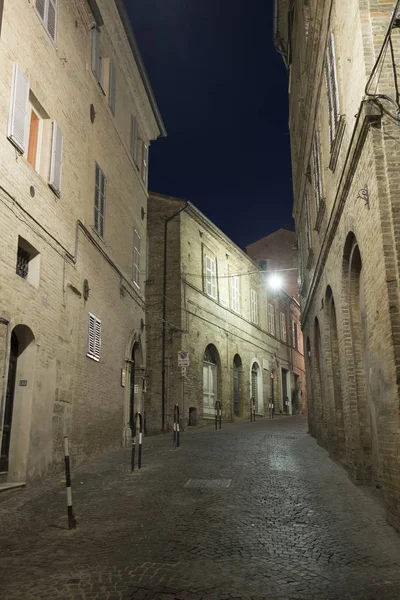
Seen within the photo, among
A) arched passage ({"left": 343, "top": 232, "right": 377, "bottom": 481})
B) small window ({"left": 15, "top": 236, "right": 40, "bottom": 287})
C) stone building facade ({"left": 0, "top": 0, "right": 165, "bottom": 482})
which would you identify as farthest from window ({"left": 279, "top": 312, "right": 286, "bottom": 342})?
small window ({"left": 15, "top": 236, "right": 40, "bottom": 287})

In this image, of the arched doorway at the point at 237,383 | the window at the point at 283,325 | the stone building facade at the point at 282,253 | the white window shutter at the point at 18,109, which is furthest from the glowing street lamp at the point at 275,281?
the white window shutter at the point at 18,109

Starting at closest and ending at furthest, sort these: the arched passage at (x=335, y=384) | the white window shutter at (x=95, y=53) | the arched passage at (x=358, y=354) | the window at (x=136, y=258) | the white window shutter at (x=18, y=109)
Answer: the white window shutter at (x=18, y=109) < the arched passage at (x=358, y=354) < the arched passage at (x=335, y=384) < the white window shutter at (x=95, y=53) < the window at (x=136, y=258)

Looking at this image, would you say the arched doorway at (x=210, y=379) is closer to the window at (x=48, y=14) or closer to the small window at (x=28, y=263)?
the small window at (x=28, y=263)

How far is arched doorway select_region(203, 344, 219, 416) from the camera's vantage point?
23484mm

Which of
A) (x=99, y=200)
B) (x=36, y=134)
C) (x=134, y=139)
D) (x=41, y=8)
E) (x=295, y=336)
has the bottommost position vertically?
(x=36, y=134)

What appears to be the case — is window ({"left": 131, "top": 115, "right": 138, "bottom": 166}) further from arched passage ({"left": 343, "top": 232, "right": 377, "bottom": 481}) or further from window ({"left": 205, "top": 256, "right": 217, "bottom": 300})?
arched passage ({"left": 343, "top": 232, "right": 377, "bottom": 481})

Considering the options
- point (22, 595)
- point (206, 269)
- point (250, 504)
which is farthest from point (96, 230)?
point (206, 269)

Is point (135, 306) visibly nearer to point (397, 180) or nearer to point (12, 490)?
point (12, 490)

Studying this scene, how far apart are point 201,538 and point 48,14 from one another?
9.59 meters

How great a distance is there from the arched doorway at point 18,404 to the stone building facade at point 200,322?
11727 mm

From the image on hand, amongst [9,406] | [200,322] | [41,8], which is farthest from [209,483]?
[200,322]

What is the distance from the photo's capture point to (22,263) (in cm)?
920

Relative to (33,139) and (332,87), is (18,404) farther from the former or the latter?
(332,87)

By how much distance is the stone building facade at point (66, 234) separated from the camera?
8.65 meters
